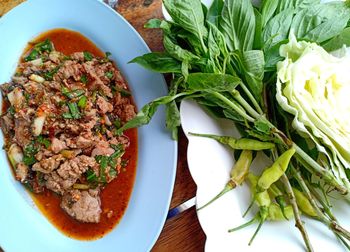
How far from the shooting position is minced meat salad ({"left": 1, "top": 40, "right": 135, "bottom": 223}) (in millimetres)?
1843

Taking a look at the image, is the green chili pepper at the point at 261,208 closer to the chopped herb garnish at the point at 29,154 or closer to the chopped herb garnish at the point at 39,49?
the chopped herb garnish at the point at 29,154

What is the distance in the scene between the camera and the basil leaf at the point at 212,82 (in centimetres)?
153

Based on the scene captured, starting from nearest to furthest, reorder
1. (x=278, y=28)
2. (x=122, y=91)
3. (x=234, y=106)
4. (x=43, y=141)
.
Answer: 1. (x=234, y=106)
2. (x=278, y=28)
3. (x=43, y=141)
4. (x=122, y=91)

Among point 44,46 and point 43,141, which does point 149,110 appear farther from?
point 44,46

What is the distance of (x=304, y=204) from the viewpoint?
1714 millimetres

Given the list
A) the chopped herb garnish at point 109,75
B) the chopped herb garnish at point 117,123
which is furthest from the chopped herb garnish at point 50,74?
the chopped herb garnish at point 117,123

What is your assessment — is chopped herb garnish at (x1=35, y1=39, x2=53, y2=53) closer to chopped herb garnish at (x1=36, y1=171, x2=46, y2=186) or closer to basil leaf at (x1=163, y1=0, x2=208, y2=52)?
chopped herb garnish at (x1=36, y1=171, x2=46, y2=186)

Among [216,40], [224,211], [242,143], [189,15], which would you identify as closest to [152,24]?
[189,15]

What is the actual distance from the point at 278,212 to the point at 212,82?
607 mm

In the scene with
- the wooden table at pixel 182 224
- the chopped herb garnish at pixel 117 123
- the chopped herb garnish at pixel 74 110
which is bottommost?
the wooden table at pixel 182 224

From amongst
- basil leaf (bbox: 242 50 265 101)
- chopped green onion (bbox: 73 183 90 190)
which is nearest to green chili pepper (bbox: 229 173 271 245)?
basil leaf (bbox: 242 50 265 101)

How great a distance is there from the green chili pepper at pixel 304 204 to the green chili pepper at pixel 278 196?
0.05m

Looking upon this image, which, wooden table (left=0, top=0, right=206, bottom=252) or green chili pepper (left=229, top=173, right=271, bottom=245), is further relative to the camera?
wooden table (left=0, top=0, right=206, bottom=252)

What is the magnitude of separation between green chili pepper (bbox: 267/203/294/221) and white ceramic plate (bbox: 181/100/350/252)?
55 millimetres
